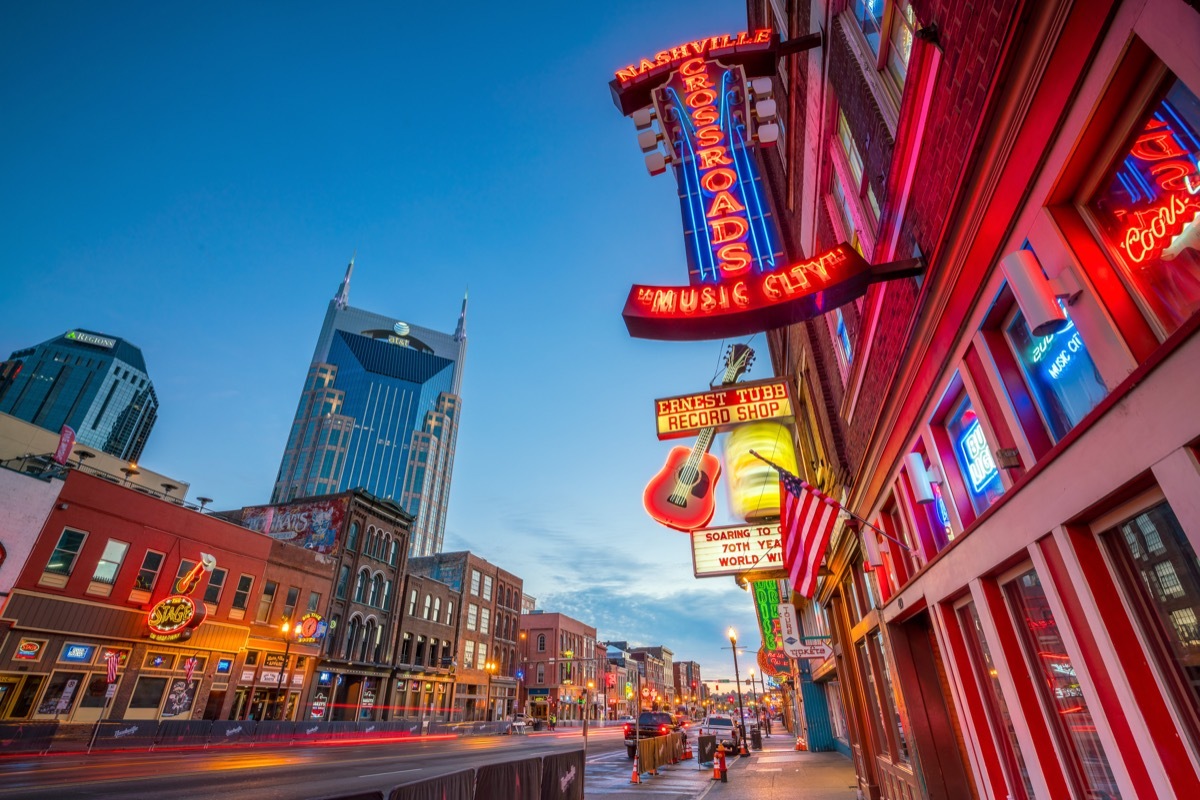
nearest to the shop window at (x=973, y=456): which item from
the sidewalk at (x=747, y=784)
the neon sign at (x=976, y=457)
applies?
the neon sign at (x=976, y=457)

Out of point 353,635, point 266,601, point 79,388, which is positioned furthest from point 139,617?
point 79,388

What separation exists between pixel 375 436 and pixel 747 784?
16688 centimetres

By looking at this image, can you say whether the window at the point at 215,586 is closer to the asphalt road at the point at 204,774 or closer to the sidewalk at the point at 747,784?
the asphalt road at the point at 204,774

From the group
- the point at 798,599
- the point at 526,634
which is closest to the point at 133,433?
the point at 526,634

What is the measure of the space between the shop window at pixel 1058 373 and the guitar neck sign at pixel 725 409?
24.1 feet

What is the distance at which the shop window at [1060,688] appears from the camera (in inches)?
164

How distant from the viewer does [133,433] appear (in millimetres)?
194000

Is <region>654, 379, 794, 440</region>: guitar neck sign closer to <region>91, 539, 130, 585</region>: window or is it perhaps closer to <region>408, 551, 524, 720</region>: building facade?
<region>91, 539, 130, 585</region>: window

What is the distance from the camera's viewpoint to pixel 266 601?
34125 millimetres

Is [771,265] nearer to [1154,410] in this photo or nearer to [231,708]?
[1154,410]

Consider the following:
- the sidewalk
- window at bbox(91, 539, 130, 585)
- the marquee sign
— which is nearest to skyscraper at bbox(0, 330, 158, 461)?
window at bbox(91, 539, 130, 585)

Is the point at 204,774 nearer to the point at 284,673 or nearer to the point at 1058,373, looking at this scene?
the point at 1058,373

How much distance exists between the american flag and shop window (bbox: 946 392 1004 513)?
3.02 meters

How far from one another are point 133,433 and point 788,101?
814ft
